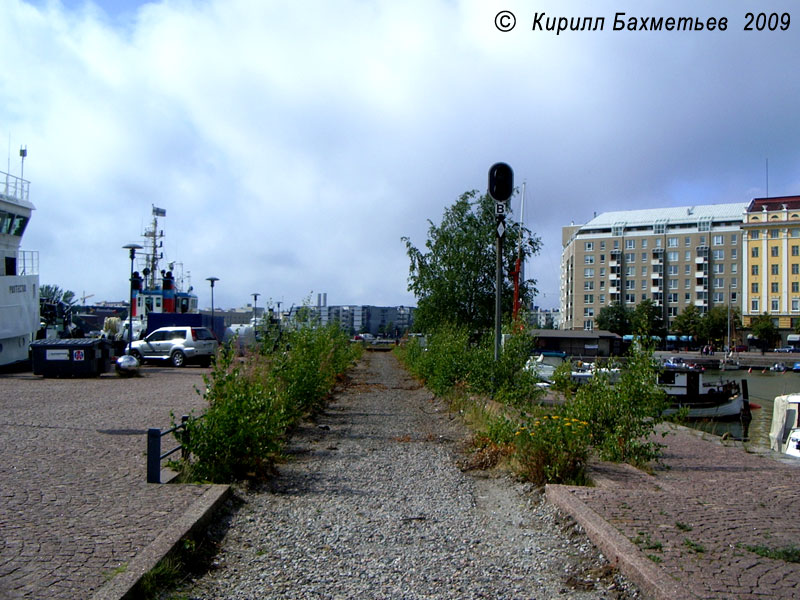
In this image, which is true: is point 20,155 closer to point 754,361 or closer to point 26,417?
point 26,417

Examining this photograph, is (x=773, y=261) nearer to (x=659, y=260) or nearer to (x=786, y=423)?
(x=659, y=260)

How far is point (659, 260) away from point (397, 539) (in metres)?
116

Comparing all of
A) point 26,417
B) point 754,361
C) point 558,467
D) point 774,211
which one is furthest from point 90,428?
point 774,211

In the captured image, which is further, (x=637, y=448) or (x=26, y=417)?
(x=26, y=417)

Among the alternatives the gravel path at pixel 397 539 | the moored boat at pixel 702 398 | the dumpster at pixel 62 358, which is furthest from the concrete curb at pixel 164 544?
the moored boat at pixel 702 398

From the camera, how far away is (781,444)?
774 inches

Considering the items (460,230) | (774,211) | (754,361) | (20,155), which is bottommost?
(754,361)

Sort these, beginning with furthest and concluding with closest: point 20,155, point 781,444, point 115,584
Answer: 1. point 20,155
2. point 781,444
3. point 115,584

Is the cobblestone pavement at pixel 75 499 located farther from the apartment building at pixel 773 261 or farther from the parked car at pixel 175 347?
the apartment building at pixel 773 261

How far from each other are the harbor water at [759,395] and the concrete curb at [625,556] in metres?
11.7

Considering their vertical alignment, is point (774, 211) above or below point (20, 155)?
above

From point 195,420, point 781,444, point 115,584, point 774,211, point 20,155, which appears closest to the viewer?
point 115,584

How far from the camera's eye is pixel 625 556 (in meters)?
4.77

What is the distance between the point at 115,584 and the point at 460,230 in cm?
2388
